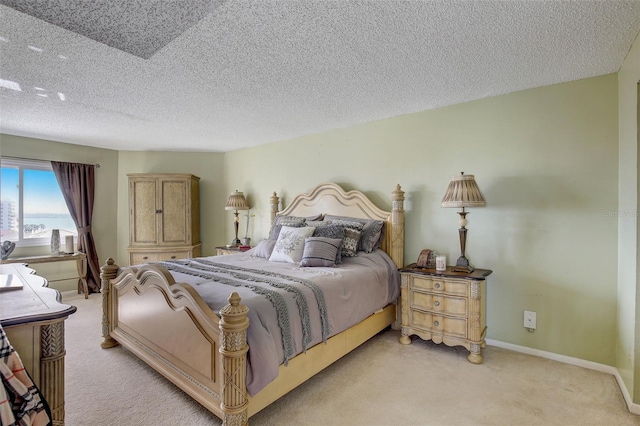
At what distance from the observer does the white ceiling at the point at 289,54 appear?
165cm

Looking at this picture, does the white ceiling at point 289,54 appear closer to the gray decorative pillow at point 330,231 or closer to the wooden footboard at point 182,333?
the gray decorative pillow at point 330,231

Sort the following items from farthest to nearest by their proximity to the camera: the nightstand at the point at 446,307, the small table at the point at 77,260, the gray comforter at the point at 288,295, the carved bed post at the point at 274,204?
the carved bed post at the point at 274,204, the small table at the point at 77,260, the nightstand at the point at 446,307, the gray comforter at the point at 288,295

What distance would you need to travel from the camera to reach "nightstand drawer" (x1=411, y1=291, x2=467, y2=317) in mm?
2574

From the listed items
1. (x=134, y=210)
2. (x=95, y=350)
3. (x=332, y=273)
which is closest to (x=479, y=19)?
(x=332, y=273)

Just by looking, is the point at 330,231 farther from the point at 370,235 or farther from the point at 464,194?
the point at 464,194

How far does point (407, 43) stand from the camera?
77.2 inches

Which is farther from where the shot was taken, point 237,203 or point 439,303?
point 237,203

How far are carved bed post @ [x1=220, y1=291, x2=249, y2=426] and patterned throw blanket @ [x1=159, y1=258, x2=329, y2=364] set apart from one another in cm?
30

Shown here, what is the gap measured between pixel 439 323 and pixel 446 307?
0.52 feet

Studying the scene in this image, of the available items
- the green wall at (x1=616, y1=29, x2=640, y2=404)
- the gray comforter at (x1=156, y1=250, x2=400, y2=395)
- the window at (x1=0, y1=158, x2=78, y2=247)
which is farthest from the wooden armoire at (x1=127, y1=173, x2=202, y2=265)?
the green wall at (x1=616, y1=29, x2=640, y2=404)

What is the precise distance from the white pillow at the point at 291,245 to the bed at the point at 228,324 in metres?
0.05

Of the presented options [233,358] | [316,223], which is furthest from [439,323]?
[233,358]

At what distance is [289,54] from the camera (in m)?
2.10

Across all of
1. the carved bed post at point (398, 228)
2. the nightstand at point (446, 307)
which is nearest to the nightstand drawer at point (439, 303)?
the nightstand at point (446, 307)
